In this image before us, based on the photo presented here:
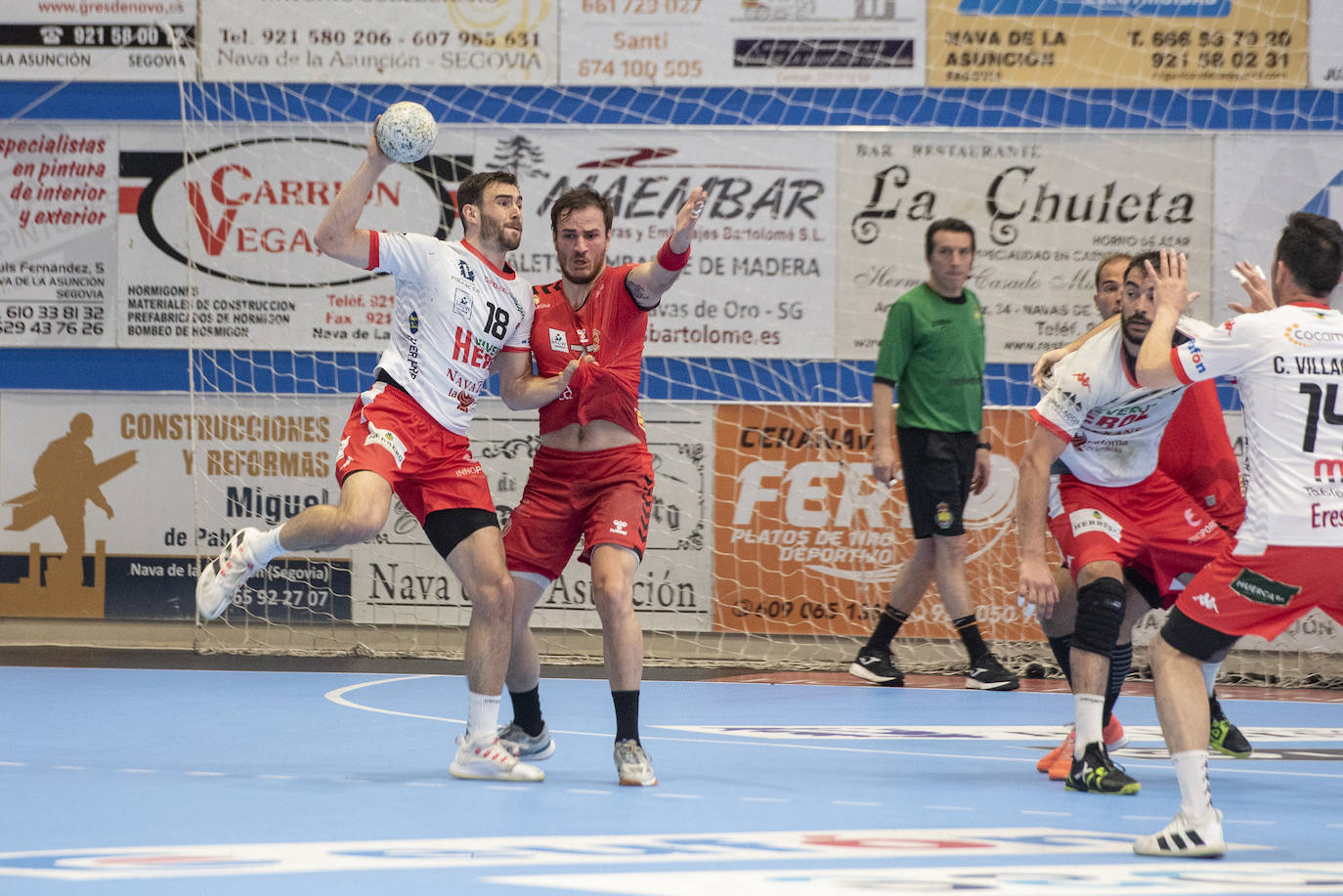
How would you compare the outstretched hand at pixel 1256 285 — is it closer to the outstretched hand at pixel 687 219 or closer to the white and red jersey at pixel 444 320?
the outstretched hand at pixel 687 219

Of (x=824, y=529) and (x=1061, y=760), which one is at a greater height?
(x=824, y=529)

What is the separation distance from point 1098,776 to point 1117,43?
18.2 ft

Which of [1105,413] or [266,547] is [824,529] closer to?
[1105,413]

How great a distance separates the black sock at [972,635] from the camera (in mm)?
7723

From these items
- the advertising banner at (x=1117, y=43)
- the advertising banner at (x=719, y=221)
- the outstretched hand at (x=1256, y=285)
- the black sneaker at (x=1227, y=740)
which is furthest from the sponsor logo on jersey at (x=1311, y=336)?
the advertising banner at (x=1117, y=43)

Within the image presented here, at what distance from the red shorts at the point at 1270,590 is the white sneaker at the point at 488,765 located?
237 centimetres

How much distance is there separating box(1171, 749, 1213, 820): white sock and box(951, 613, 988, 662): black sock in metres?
3.71

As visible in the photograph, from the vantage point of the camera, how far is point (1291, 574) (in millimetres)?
4023

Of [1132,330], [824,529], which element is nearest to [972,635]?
[824,529]

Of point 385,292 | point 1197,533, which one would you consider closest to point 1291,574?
point 1197,533

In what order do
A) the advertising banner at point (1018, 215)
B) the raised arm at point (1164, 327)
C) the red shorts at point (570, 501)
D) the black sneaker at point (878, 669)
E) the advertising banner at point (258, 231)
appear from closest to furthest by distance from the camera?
1. the raised arm at point (1164, 327)
2. the red shorts at point (570, 501)
3. the black sneaker at point (878, 669)
4. the advertising banner at point (1018, 215)
5. the advertising banner at point (258, 231)

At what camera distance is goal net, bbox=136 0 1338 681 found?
28.8 feet

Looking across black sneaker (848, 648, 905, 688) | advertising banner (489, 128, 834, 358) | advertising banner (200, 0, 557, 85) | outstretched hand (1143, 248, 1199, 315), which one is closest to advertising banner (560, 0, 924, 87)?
advertising banner (200, 0, 557, 85)

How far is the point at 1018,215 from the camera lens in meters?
8.82
